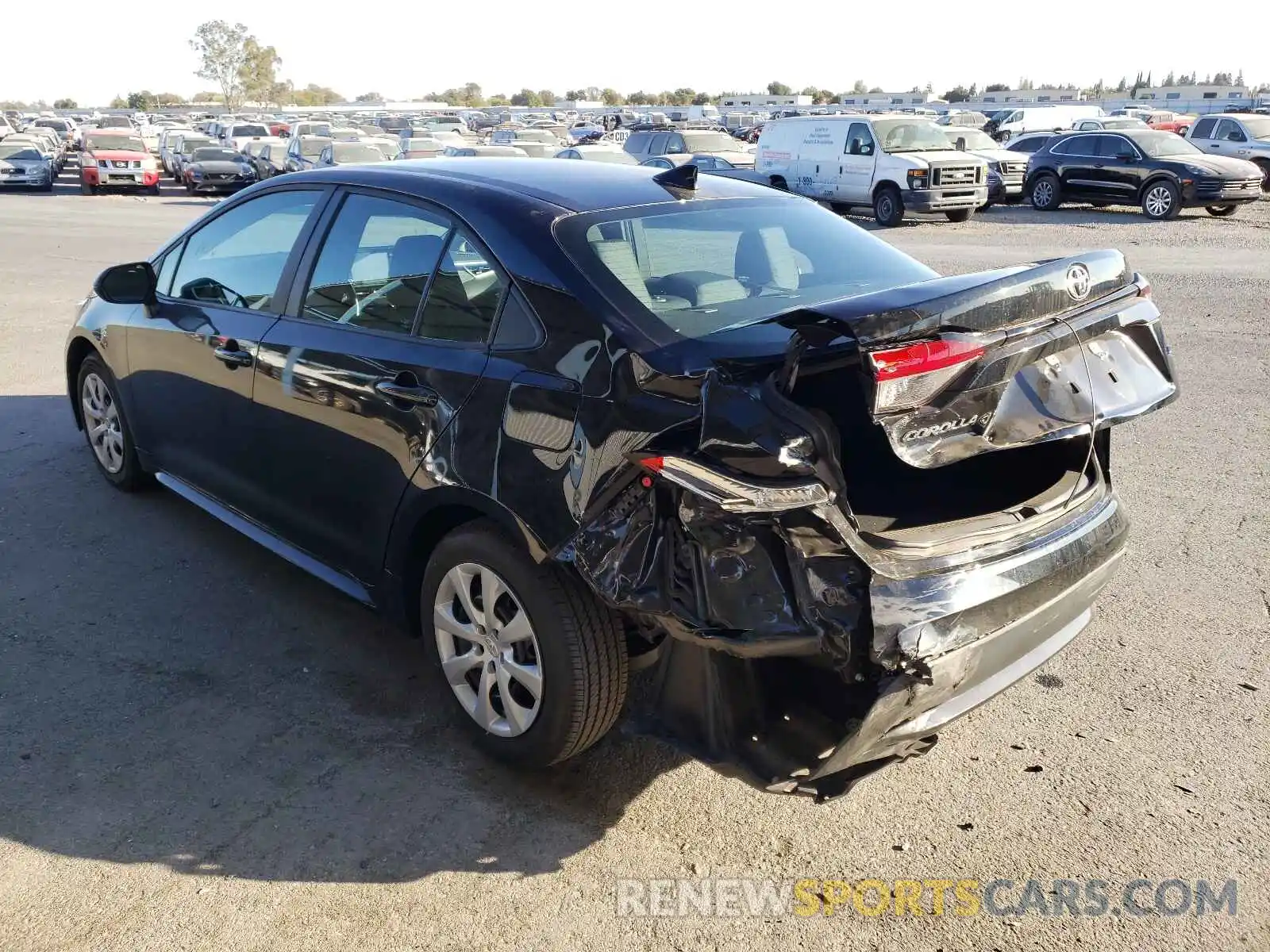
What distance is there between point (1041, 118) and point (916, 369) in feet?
139

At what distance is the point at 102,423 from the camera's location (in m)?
5.97

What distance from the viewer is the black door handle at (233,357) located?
4.37 metres

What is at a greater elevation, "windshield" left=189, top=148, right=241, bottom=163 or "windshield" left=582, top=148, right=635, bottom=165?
"windshield" left=582, top=148, right=635, bottom=165

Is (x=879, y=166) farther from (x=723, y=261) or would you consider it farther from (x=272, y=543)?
(x=272, y=543)

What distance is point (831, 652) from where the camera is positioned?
2613mm

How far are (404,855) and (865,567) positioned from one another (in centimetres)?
159

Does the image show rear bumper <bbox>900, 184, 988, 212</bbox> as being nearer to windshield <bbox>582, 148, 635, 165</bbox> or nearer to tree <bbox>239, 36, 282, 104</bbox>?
windshield <bbox>582, 148, 635, 165</bbox>

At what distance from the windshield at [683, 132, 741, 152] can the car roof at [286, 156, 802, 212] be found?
21.7 m

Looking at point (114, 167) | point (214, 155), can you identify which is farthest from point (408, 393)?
point (114, 167)

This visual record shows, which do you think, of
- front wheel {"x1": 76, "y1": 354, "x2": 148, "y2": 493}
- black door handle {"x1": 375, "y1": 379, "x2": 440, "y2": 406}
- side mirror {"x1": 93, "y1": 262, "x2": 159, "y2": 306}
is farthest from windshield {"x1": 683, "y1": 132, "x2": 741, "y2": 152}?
black door handle {"x1": 375, "y1": 379, "x2": 440, "y2": 406}

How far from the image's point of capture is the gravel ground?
2863 mm

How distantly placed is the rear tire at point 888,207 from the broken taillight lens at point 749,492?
Answer: 18658mm

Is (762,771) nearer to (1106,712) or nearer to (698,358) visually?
(698,358)

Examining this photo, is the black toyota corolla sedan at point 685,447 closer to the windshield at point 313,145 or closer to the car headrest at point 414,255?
the car headrest at point 414,255
